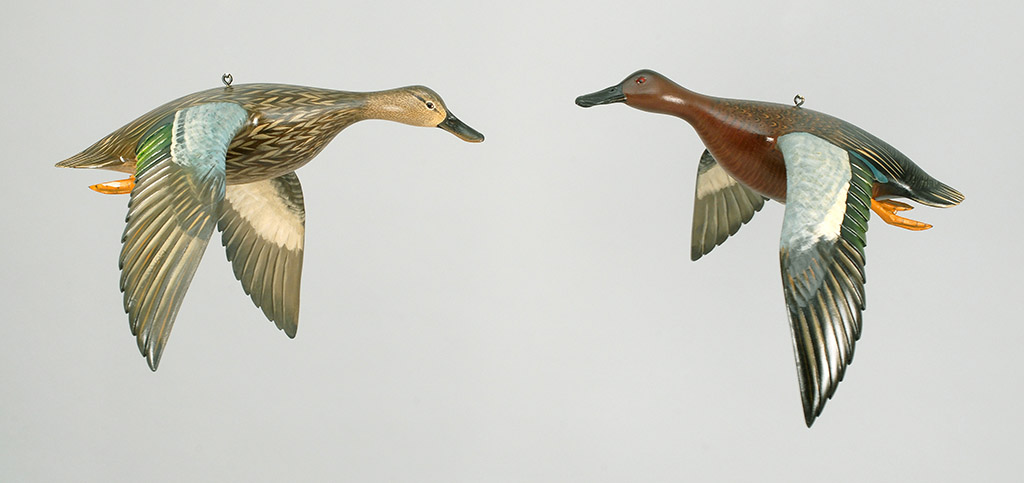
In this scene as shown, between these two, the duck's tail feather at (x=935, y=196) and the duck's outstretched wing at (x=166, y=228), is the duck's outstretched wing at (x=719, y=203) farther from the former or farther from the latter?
the duck's outstretched wing at (x=166, y=228)

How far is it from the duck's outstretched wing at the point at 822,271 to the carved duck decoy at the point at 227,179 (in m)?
0.58

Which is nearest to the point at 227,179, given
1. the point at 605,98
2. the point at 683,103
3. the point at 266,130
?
the point at 266,130

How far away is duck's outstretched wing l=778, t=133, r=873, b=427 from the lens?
1348mm

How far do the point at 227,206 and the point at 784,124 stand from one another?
99 cm

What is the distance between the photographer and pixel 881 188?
5.23ft

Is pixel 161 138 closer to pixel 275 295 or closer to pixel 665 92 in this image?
pixel 275 295

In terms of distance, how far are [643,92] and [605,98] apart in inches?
2.7

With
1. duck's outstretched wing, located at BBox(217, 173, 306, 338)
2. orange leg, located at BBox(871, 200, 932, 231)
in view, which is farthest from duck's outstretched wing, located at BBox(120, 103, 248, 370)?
orange leg, located at BBox(871, 200, 932, 231)

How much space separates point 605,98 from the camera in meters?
1.70

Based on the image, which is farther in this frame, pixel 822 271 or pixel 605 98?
pixel 605 98

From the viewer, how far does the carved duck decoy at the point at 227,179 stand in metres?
1.36

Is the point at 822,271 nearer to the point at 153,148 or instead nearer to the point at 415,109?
the point at 415,109

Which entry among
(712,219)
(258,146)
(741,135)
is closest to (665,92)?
(741,135)

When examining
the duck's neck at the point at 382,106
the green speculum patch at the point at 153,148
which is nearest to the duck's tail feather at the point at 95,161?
the green speculum patch at the point at 153,148
